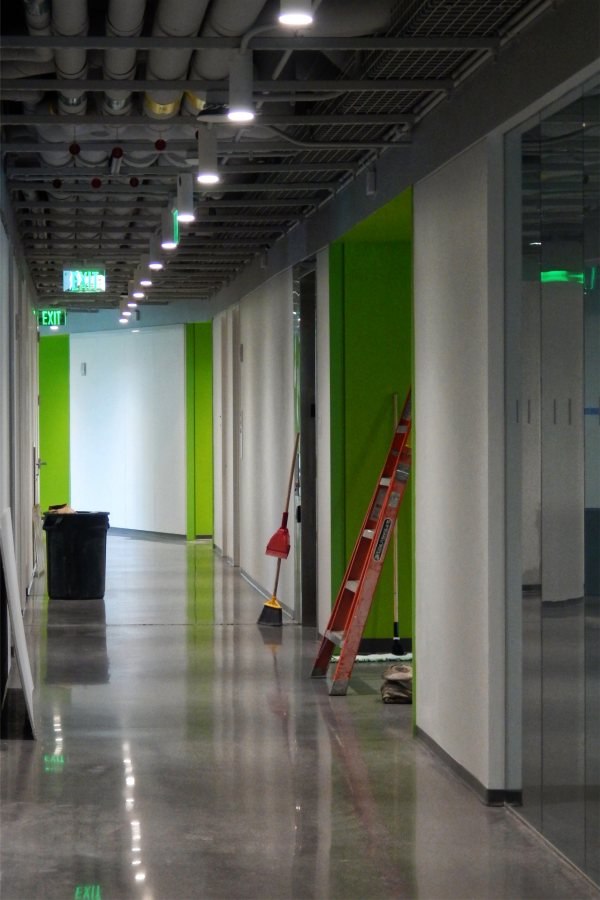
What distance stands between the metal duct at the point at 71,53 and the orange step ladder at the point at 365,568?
2774 mm

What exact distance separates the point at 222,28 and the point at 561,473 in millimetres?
2231

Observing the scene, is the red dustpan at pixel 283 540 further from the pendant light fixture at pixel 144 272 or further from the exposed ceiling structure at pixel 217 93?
the pendant light fixture at pixel 144 272

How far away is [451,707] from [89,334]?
17153mm

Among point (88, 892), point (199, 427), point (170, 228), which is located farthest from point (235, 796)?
point (199, 427)

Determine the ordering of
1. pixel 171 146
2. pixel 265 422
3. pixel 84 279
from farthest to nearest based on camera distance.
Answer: pixel 84 279, pixel 265 422, pixel 171 146

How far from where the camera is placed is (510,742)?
550 cm

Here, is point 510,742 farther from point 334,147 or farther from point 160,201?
point 160,201

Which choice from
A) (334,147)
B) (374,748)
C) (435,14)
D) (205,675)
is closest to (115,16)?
(435,14)

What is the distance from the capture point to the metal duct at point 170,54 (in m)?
5.18

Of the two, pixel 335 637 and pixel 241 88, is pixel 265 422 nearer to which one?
pixel 335 637

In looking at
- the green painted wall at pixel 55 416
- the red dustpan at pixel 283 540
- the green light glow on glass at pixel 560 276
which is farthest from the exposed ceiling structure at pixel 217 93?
the green painted wall at pixel 55 416

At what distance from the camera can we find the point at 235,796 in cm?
570

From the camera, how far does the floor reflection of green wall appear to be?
7.33 m

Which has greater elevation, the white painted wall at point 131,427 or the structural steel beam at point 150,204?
the structural steel beam at point 150,204
